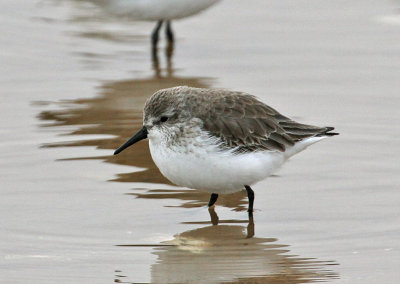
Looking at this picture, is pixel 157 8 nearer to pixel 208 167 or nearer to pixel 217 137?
pixel 217 137

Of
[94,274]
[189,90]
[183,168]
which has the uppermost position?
[189,90]

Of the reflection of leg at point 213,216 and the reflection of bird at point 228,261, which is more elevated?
the reflection of leg at point 213,216

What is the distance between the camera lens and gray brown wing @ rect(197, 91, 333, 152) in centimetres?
732

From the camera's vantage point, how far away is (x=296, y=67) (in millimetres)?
12352

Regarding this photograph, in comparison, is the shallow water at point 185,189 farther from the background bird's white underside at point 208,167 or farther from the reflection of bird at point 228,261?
the background bird's white underside at point 208,167

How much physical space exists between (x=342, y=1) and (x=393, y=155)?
6.88 m

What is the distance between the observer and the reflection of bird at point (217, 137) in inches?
278

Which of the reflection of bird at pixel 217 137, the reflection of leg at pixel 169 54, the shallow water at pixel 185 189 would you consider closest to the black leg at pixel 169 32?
the reflection of leg at pixel 169 54

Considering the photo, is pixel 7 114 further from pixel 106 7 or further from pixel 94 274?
pixel 94 274

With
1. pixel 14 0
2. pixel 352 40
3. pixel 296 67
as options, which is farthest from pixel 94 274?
pixel 14 0

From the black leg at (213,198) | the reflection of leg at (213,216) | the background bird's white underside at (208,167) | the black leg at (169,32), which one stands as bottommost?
the reflection of leg at (213,216)

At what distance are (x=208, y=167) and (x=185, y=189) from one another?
1.31 m

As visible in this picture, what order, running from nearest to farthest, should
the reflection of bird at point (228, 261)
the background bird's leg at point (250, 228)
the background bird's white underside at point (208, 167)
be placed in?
the reflection of bird at point (228, 261), the background bird's white underside at point (208, 167), the background bird's leg at point (250, 228)

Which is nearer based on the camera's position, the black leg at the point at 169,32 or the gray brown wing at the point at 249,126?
the gray brown wing at the point at 249,126
